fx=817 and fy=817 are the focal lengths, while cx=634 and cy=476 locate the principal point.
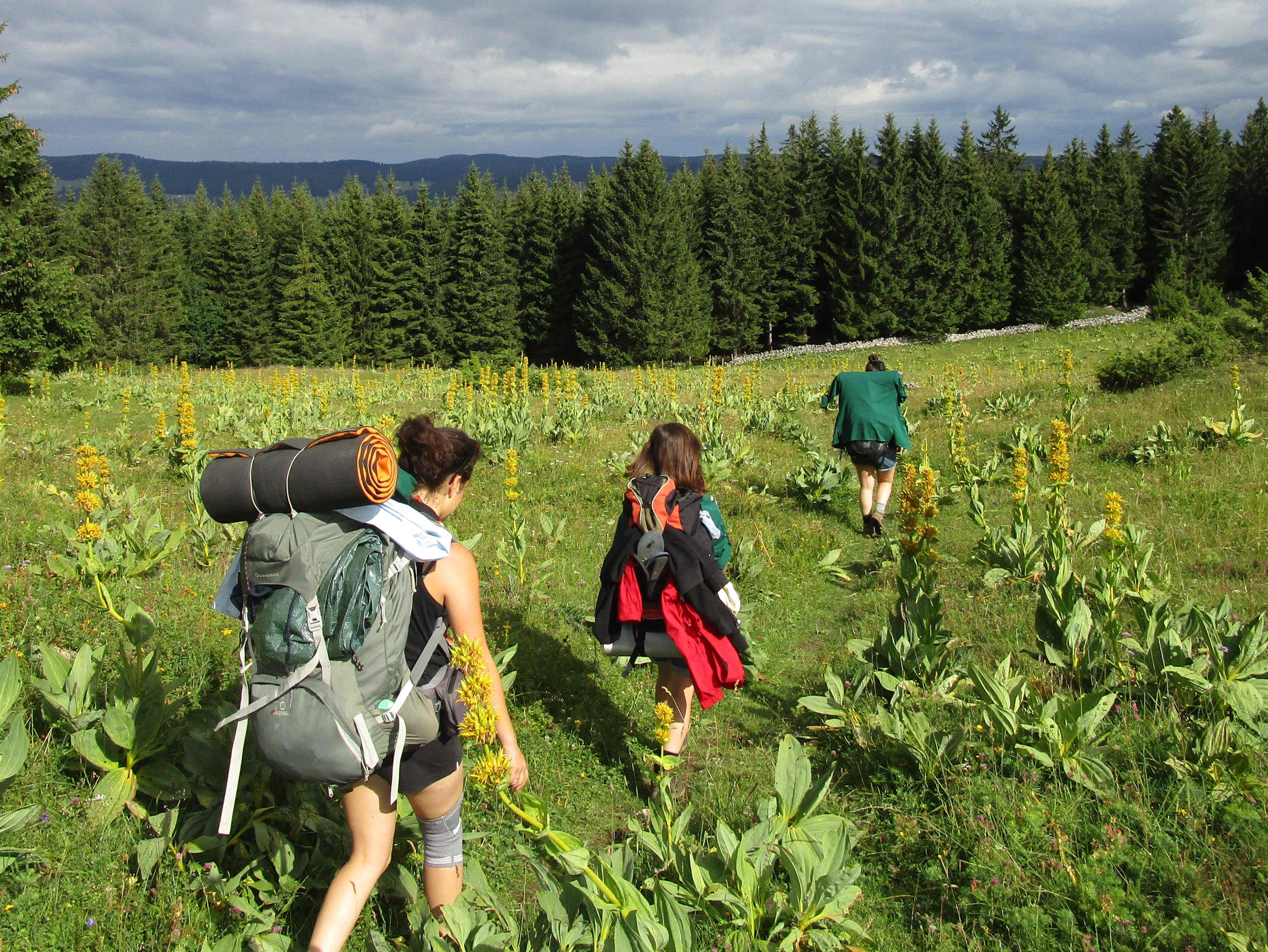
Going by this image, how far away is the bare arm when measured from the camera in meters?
2.88

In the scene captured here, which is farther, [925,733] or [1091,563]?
[1091,563]

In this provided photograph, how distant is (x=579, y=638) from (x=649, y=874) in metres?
3.02

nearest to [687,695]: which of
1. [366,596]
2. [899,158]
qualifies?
[366,596]

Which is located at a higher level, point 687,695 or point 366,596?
point 366,596

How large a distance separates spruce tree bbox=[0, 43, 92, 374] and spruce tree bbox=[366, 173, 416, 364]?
28598mm

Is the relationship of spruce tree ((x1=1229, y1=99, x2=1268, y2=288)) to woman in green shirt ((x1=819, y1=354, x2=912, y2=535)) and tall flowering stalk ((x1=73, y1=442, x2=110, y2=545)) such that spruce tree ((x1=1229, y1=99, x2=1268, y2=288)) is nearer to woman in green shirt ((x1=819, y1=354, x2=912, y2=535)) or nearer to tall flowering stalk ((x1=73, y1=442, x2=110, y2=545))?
woman in green shirt ((x1=819, y1=354, x2=912, y2=535))

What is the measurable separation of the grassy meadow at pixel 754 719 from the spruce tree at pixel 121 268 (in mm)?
43745

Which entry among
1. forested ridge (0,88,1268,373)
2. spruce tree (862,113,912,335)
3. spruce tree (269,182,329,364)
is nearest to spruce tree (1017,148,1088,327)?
forested ridge (0,88,1268,373)

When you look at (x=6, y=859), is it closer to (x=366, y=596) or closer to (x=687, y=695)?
(x=366, y=596)

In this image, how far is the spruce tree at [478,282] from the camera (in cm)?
5119

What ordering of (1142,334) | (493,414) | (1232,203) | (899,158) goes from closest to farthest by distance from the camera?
(493,414) → (1142,334) → (899,158) → (1232,203)

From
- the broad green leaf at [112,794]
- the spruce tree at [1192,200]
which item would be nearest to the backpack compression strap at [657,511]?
the broad green leaf at [112,794]

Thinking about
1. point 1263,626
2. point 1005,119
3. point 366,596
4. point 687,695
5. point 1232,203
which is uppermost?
point 1005,119

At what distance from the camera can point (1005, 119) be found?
6462 centimetres
